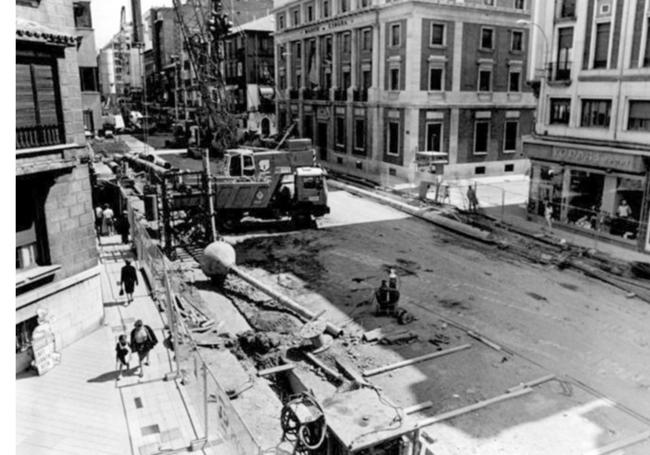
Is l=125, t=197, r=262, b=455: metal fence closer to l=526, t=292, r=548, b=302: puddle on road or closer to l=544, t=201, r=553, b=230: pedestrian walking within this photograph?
l=526, t=292, r=548, b=302: puddle on road

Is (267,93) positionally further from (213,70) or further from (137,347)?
(137,347)

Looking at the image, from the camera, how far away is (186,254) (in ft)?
89.9

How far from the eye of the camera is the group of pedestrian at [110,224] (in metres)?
27.6

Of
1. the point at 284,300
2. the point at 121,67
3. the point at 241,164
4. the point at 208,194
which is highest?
the point at 121,67

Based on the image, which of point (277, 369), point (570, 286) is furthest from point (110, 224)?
point (570, 286)

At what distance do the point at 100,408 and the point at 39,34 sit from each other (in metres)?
9.08

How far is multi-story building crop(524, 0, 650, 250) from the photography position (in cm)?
2655

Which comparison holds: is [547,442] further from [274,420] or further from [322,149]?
[322,149]

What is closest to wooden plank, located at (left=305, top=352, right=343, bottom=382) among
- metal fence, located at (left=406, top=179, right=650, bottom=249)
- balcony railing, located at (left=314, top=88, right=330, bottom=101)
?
metal fence, located at (left=406, top=179, right=650, bottom=249)

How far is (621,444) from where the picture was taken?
12531mm

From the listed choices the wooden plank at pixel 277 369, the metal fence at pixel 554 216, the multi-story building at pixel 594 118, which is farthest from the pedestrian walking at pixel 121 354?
the multi-story building at pixel 594 118

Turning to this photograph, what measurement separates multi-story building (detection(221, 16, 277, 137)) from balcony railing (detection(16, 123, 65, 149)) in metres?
56.0

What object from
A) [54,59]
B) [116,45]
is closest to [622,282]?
[54,59]

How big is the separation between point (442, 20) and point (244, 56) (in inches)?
1488
